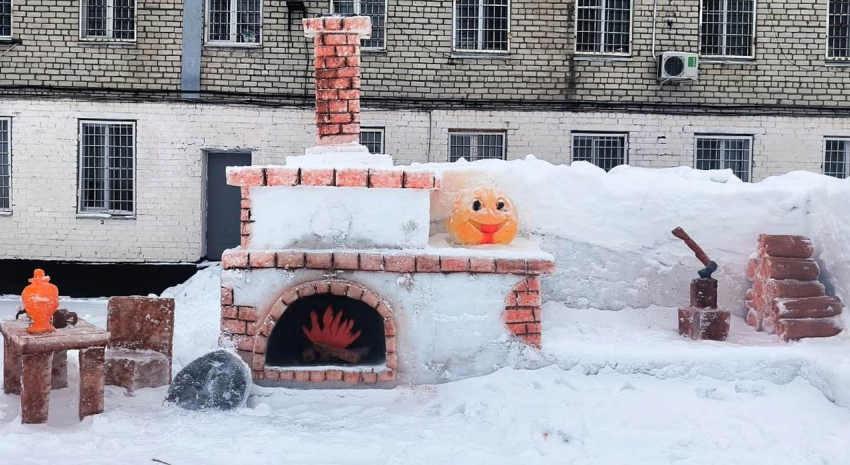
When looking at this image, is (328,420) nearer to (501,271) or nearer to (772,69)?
(501,271)

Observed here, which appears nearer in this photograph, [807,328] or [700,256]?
[807,328]

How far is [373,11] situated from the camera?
11289 millimetres

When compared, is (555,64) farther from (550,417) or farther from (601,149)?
(550,417)

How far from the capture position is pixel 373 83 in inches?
436

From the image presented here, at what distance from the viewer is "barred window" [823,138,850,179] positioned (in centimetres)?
1136

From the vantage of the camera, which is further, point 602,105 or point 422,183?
point 602,105

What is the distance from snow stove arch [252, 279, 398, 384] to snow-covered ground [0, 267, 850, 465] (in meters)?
0.12

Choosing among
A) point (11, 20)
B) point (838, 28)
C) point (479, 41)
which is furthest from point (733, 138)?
point (11, 20)

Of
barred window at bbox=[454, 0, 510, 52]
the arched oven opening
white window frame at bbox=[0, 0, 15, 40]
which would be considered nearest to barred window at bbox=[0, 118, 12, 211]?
white window frame at bbox=[0, 0, 15, 40]

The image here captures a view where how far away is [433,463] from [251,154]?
7763 mm

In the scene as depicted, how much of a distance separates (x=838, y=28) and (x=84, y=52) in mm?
11492

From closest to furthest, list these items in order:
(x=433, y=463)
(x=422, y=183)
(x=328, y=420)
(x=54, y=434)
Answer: (x=433, y=463) < (x=54, y=434) < (x=328, y=420) < (x=422, y=183)

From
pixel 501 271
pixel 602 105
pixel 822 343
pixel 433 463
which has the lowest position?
pixel 433 463

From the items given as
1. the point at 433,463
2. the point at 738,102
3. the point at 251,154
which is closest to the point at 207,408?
the point at 433,463
